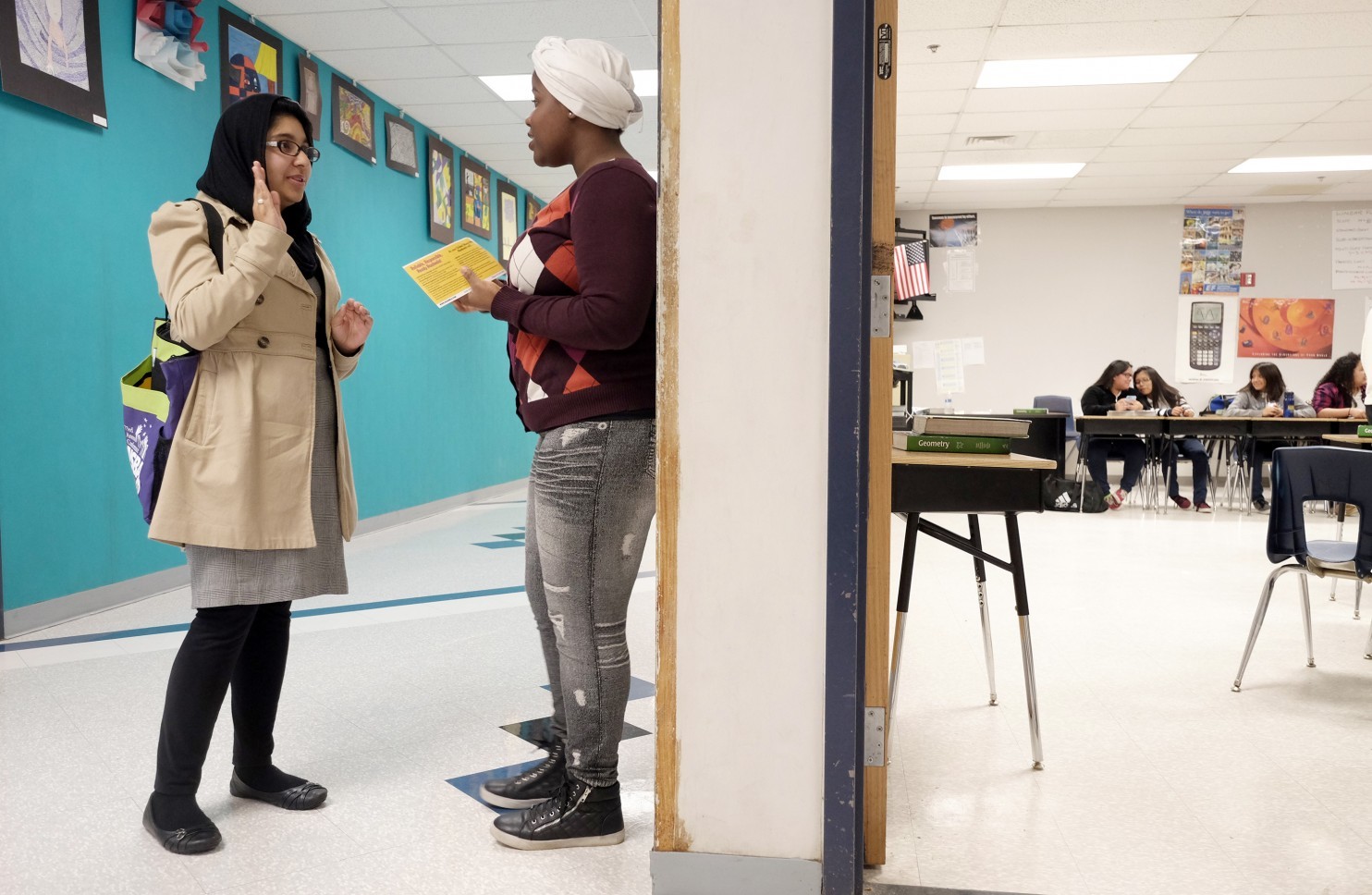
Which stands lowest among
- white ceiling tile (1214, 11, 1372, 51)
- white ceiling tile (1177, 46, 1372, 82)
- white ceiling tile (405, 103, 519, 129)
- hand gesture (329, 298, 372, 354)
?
hand gesture (329, 298, 372, 354)

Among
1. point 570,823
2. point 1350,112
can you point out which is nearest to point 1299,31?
point 1350,112

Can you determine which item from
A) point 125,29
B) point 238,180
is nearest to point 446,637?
point 238,180

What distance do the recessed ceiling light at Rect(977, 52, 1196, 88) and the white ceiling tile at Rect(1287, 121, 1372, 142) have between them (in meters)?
1.85

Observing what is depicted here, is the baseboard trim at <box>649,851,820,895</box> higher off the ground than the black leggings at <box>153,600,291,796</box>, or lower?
lower

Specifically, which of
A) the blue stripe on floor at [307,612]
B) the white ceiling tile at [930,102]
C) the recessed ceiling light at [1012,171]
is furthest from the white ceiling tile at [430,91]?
the recessed ceiling light at [1012,171]

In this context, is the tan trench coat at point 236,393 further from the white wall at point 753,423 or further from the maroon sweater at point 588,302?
the white wall at point 753,423

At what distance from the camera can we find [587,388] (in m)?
1.65

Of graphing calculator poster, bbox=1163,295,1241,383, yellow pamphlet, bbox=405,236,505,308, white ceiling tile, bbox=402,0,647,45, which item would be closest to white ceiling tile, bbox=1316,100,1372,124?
graphing calculator poster, bbox=1163,295,1241,383

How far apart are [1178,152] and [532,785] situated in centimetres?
766

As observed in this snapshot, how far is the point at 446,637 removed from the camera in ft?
10.7

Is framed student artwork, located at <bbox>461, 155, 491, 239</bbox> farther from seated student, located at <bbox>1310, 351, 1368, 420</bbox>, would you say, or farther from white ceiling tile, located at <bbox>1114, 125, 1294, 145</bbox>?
seated student, located at <bbox>1310, 351, 1368, 420</bbox>

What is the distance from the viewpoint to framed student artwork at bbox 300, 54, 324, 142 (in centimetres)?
519

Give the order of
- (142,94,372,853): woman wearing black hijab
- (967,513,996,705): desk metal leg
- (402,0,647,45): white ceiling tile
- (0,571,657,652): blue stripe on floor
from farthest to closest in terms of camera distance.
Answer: (402,0,647,45): white ceiling tile, (0,571,657,652): blue stripe on floor, (967,513,996,705): desk metal leg, (142,94,372,853): woman wearing black hijab

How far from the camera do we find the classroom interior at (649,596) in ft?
5.24
